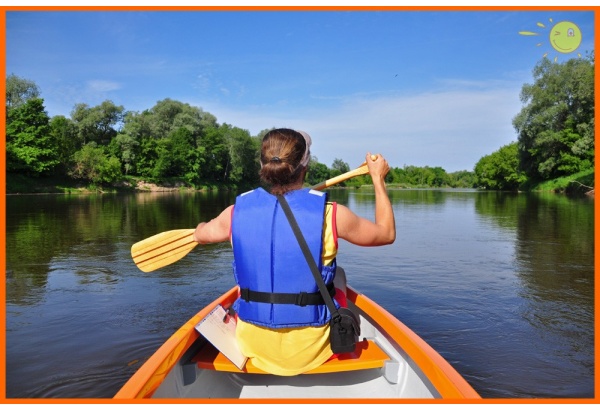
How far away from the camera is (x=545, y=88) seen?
39094 mm

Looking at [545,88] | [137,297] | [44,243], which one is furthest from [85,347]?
[545,88]

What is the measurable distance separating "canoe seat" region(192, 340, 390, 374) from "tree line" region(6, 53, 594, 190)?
4003 centimetres

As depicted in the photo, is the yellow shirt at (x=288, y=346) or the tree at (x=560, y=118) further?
the tree at (x=560, y=118)

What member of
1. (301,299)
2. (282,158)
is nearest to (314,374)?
(301,299)

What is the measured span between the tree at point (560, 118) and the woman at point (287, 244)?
40.5 metres

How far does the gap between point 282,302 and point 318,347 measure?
1.25 ft

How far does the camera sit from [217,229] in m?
2.75

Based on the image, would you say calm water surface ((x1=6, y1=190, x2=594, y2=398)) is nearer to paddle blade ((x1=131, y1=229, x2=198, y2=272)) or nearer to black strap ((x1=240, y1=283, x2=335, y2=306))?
paddle blade ((x1=131, y1=229, x2=198, y2=272))

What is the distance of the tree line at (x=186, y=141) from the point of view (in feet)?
128

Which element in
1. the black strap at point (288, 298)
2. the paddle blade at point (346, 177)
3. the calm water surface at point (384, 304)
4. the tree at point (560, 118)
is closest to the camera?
the black strap at point (288, 298)

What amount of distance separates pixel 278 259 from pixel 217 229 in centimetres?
45

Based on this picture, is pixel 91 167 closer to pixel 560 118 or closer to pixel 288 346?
pixel 560 118

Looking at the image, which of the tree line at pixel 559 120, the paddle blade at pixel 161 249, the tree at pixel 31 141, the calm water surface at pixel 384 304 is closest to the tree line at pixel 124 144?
the tree at pixel 31 141

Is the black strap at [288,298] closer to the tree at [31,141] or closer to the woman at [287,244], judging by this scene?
the woman at [287,244]
